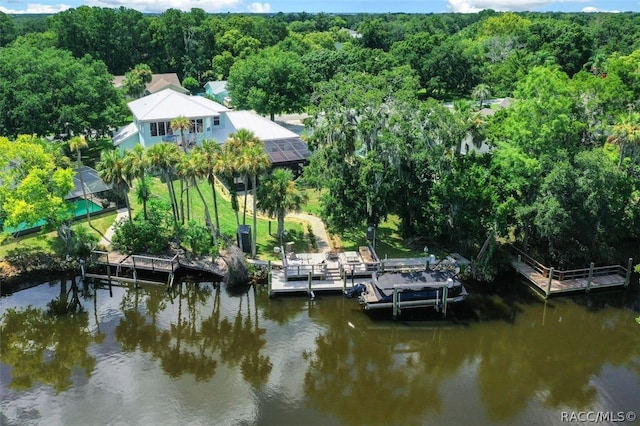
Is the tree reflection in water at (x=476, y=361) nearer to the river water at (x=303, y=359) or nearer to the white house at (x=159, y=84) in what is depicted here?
the river water at (x=303, y=359)

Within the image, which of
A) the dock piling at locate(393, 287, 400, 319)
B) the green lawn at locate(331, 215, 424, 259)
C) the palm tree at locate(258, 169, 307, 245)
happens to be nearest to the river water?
the dock piling at locate(393, 287, 400, 319)

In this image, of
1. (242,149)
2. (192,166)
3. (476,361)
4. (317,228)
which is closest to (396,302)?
(476,361)

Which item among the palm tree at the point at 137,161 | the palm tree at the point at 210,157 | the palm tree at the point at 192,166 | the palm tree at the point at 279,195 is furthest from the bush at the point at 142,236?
the palm tree at the point at 279,195

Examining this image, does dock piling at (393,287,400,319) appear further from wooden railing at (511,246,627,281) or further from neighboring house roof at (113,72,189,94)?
neighboring house roof at (113,72,189,94)

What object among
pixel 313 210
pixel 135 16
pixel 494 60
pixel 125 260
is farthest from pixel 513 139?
pixel 135 16

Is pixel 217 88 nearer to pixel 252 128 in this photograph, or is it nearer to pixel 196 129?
pixel 252 128
